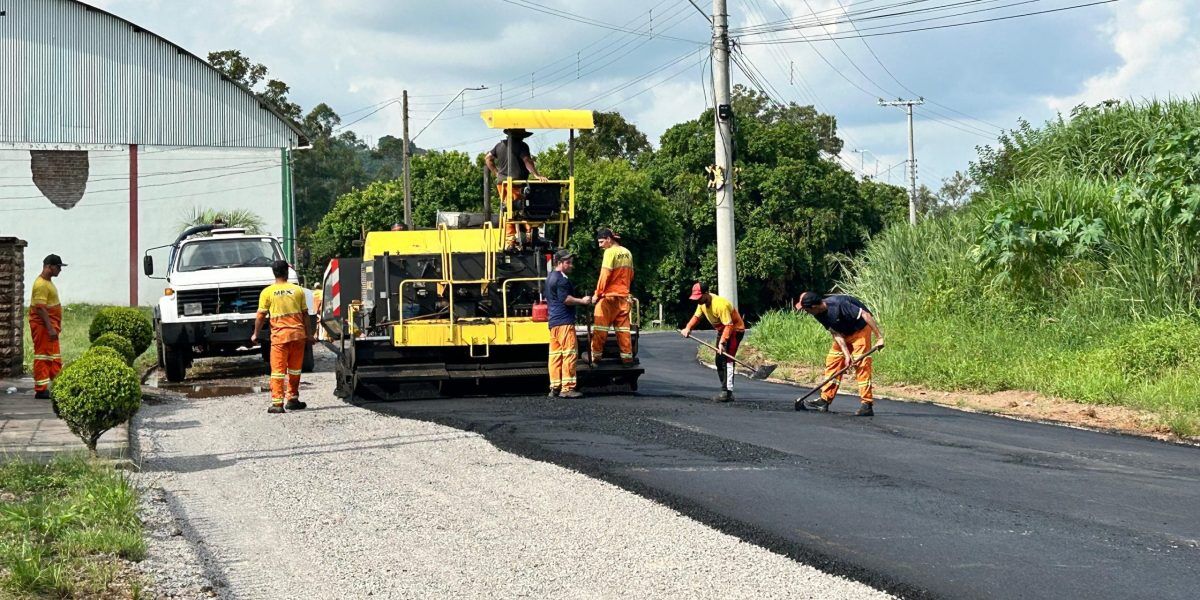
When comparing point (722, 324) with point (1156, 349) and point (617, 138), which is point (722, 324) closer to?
point (1156, 349)

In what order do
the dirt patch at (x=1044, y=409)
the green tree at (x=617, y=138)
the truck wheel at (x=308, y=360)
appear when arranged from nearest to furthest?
the dirt patch at (x=1044, y=409) < the truck wheel at (x=308, y=360) < the green tree at (x=617, y=138)

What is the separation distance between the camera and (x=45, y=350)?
48.2 ft

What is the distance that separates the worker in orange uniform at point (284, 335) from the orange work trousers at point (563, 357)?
2.77 m

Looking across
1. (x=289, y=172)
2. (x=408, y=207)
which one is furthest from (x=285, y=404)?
(x=289, y=172)

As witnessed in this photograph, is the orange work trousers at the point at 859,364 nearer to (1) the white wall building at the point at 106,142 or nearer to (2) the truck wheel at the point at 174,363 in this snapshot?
(2) the truck wheel at the point at 174,363

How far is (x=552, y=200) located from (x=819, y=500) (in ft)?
25.3

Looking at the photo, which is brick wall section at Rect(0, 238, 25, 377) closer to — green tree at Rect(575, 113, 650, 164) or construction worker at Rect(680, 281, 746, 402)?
construction worker at Rect(680, 281, 746, 402)

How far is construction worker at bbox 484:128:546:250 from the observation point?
50.0 feet

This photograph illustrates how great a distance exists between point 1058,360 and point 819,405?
14.2 ft

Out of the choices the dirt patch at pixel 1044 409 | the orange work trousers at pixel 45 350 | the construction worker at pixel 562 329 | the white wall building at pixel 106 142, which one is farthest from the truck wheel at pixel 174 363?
the white wall building at pixel 106 142

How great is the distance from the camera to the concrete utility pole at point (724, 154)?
2331 cm

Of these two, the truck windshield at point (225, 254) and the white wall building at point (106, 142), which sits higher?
the white wall building at point (106, 142)

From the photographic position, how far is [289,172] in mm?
46688

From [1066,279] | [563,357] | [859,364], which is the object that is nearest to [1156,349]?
[1066,279]
